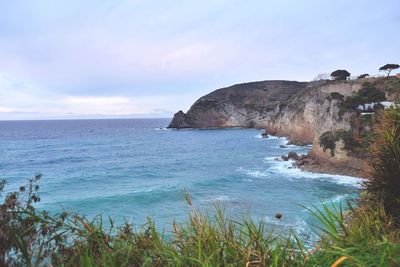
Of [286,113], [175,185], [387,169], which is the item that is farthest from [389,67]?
[387,169]

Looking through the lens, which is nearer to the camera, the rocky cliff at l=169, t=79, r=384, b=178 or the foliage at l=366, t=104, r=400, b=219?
the foliage at l=366, t=104, r=400, b=219

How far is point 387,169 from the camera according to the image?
19.9ft

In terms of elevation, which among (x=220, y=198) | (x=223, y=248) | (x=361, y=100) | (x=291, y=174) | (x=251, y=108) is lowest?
(x=220, y=198)

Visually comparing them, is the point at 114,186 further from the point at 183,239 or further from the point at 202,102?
the point at 202,102

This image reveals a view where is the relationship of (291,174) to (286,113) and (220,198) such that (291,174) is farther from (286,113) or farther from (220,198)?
(286,113)

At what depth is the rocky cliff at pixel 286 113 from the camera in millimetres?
36312

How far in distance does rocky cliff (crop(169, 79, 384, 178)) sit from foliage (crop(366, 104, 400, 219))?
26889 millimetres

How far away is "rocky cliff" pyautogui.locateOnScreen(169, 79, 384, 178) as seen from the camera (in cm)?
3631

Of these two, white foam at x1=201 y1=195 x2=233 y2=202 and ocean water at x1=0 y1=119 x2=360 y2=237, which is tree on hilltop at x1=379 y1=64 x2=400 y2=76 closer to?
ocean water at x1=0 y1=119 x2=360 y2=237

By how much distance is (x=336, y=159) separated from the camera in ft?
111

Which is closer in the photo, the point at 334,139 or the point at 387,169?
the point at 387,169

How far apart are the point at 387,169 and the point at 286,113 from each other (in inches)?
3011

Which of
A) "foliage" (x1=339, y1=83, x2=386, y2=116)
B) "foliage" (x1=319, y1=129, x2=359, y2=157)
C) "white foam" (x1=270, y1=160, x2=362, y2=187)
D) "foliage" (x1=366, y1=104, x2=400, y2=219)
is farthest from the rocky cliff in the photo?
"foliage" (x1=366, y1=104, x2=400, y2=219)

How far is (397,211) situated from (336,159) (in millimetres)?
29879
